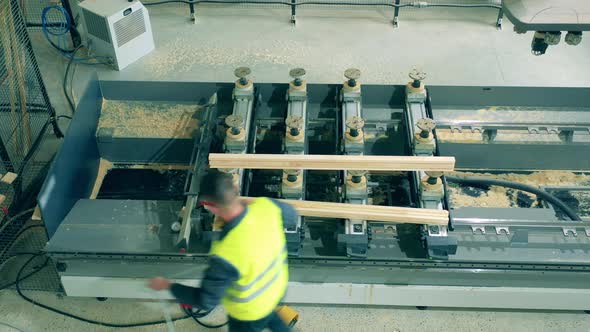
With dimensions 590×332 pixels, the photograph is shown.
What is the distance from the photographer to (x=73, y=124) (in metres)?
3.63

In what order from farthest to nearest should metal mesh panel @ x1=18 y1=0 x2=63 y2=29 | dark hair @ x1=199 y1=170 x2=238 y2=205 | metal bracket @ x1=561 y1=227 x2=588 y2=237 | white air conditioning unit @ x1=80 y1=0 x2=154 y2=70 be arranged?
metal mesh panel @ x1=18 y1=0 x2=63 y2=29, white air conditioning unit @ x1=80 y1=0 x2=154 y2=70, metal bracket @ x1=561 y1=227 x2=588 y2=237, dark hair @ x1=199 y1=170 x2=238 y2=205

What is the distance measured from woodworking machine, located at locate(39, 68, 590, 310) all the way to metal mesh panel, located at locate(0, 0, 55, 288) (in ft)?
1.53

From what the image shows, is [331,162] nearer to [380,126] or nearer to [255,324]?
[380,126]

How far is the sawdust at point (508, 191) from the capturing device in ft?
12.6

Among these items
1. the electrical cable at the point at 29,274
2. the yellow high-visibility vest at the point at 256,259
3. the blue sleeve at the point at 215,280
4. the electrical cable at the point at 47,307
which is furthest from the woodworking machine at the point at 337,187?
the blue sleeve at the point at 215,280

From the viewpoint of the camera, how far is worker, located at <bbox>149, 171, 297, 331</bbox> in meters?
2.44

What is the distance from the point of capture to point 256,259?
8.09 feet

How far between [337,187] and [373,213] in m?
0.39

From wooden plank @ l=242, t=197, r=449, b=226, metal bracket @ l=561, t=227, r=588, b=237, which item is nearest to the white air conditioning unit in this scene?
wooden plank @ l=242, t=197, r=449, b=226

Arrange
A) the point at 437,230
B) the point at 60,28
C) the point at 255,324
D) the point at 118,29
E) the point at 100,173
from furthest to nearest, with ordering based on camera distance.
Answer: the point at 60,28 < the point at 118,29 < the point at 100,173 < the point at 437,230 < the point at 255,324

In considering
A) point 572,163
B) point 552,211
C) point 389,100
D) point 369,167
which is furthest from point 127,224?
point 572,163

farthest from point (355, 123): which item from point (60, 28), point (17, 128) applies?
point (60, 28)

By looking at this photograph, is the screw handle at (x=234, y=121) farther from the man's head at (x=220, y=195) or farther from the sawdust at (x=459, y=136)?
the sawdust at (x=459, y=136)

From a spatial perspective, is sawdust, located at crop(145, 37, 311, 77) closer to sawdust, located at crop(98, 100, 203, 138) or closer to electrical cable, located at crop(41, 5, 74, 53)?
electrical cable, located at crop(41, 5, 74, 53)
